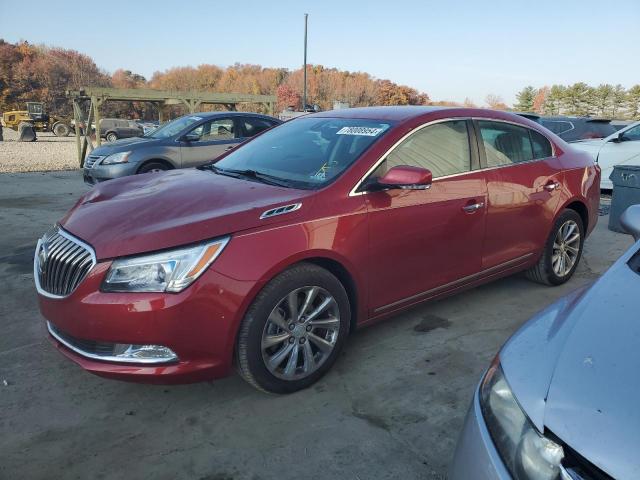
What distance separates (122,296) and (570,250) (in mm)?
3939

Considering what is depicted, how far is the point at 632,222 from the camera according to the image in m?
2.44

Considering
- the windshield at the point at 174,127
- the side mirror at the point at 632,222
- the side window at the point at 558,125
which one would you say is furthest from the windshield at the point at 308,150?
the side window at the point at 558,125

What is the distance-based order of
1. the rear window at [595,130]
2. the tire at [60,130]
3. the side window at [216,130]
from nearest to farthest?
the side window at [216,130], the rear window at [595,130], the tire at [60,130]

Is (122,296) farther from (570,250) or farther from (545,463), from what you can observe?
(570,250)

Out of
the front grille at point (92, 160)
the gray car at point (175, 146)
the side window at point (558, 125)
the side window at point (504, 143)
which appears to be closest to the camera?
the side window at point (504, 143)

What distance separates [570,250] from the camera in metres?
4.58

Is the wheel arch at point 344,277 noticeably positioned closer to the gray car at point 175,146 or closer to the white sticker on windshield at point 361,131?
the white sticker on windshield at point 361,131

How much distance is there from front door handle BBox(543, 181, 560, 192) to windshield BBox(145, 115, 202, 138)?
6721 millimetres

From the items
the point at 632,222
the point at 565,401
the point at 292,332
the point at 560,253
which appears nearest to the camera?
the point at 565,401

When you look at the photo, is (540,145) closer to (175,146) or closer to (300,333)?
(300,333)

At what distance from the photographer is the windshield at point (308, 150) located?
10.2 feet

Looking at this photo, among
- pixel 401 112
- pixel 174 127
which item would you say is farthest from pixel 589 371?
pixel 174 127

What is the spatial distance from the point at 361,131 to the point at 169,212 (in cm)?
142

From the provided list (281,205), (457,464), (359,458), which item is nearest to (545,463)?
(457,464)
